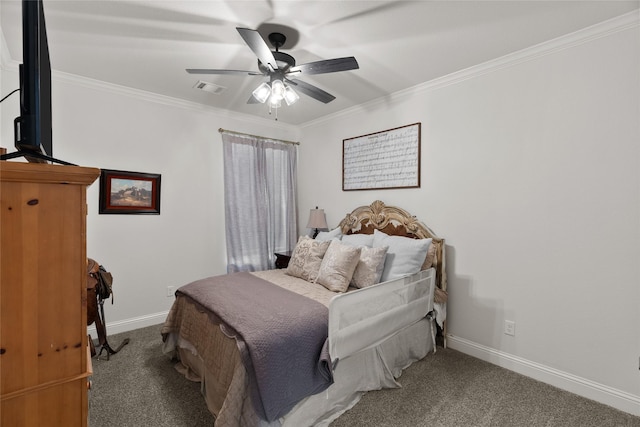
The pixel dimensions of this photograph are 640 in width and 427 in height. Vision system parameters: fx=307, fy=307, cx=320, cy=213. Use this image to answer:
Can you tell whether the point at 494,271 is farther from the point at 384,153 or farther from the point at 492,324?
the point at 384,153

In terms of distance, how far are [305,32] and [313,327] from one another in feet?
6.66

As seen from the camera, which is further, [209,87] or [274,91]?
[209,87]

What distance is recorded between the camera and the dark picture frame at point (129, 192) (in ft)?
10.3

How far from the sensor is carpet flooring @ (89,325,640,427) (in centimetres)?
192

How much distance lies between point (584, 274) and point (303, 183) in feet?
11.0

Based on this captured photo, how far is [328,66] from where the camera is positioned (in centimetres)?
207

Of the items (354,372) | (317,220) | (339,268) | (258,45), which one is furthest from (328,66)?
(317,220)

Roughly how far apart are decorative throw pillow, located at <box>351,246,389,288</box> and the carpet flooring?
777 mm

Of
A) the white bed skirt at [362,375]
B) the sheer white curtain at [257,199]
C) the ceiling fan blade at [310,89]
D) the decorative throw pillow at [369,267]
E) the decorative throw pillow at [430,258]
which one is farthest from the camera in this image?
the sheer white curtain at [257,199]

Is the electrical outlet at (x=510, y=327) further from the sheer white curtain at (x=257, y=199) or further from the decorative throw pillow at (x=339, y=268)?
the sheer white curtain at (x=257, y=199)

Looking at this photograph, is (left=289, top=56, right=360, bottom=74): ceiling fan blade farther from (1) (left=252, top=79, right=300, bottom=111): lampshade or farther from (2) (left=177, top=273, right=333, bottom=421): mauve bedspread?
(2) (left=177, top=273, right=333, bottom=421): mauve bedspread

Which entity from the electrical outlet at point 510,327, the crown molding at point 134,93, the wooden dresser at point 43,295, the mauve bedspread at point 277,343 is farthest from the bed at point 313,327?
the crown molding at point 134,93

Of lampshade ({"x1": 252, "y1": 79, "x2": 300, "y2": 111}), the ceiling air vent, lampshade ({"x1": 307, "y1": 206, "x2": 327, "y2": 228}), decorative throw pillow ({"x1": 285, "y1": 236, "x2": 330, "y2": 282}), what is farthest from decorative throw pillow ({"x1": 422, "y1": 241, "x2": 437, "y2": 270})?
the ceiling air vent

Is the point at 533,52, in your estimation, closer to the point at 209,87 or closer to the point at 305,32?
the point at 305,32
